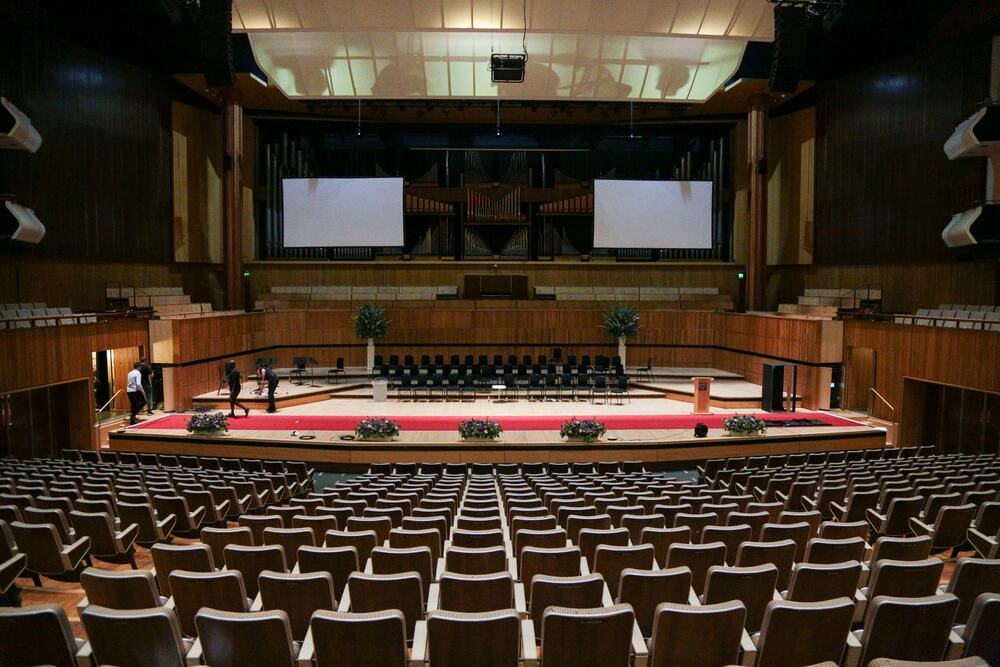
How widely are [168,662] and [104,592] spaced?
0.86m

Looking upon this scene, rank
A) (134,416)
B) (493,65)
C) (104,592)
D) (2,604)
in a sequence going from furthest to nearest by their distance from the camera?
(493,65)
(134,416)
(2,604)
(104,592)

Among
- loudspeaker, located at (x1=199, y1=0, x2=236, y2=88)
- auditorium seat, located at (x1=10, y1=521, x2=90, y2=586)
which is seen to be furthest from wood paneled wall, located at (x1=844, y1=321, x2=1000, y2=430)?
loudspeaker, located at (x1=199, y1=0, x2=236, y2=88)

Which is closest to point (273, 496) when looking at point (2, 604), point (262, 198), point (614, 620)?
point (2, 604)

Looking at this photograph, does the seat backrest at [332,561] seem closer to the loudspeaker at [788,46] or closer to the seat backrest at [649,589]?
the seat backrest at [649,589]

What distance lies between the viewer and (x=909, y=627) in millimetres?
2727

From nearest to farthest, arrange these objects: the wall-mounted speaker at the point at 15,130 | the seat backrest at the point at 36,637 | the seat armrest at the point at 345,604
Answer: the seat backrest at the point at 36,637, the seat armrest at the point at 345,604, the wall-mounted speaker at the point at 15,130

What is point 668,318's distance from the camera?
22.4 meters

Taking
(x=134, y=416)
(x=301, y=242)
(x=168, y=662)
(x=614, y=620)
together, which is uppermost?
(x=301, y=242)

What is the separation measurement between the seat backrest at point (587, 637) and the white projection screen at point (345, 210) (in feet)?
70.3

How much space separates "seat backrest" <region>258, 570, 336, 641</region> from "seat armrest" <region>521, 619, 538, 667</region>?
3.07 ft

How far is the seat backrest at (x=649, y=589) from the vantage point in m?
3.34

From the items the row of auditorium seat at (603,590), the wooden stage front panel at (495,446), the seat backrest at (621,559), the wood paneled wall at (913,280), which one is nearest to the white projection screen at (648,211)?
the wood paneled wall at (913,280)

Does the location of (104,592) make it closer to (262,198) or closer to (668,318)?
(668,318)

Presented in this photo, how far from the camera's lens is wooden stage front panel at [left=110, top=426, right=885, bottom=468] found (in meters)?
12.2
